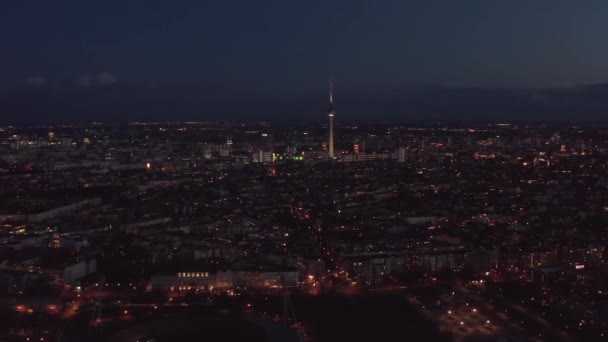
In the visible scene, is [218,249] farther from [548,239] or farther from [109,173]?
[109,173]

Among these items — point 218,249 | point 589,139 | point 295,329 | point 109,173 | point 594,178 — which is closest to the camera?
point 295,329

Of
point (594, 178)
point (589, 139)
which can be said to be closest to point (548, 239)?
point (594, 178)

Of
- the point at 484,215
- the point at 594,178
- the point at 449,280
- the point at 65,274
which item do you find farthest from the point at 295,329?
the point at 594,178

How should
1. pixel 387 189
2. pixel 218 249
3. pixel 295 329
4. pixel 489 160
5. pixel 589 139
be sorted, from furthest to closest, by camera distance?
pixel 589 139 < pixel 489 160 < pixel 387 189 < pixel 218 249 < pixel 295 329

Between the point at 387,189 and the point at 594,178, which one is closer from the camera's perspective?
the point at 387,189

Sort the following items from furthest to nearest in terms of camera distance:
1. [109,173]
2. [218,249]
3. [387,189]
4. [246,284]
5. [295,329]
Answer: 1. [109,173]
2. [387,189]
3. [218,249]
4. [246,284]
5. [295,329]

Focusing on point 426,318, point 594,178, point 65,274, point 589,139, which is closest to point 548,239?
point 426,318

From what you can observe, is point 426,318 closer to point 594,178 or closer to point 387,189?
point 387,189

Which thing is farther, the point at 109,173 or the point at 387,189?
the point at 109,173

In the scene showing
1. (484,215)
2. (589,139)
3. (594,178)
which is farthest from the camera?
(589,139)
